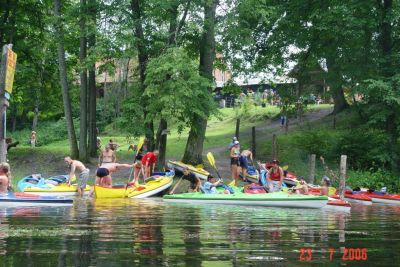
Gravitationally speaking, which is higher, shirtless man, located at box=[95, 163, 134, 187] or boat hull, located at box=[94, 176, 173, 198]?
shirtless man, located at box=[95, 163, 134, 187]

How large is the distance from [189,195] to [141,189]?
7.60 feet

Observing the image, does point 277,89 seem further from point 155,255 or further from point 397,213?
point 155,255

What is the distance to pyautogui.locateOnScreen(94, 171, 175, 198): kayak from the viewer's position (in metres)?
22.3

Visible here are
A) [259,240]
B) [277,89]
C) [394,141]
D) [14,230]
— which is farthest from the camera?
[277,89]

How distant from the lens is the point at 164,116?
2455 cm

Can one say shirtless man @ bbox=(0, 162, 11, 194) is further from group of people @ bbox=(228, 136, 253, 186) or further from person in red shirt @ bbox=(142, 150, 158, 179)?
group of people @ bbox=(228, 136, 253, 186)

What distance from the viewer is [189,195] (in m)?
21.8

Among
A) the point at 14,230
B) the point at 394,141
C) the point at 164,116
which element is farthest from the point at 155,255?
the point at 394,141

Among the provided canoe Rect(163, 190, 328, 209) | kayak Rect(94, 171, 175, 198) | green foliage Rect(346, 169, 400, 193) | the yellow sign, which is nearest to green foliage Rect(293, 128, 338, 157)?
green foliage Rect(346, 169, 400, 193)

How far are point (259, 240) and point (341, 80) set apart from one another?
69.0ft

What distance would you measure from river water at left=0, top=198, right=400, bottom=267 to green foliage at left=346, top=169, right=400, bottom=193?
420 inches

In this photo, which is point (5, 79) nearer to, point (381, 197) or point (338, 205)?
point (338, 205)

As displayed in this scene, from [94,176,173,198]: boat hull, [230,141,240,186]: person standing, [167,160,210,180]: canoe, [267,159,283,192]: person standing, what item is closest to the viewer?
[94,176,173,198]: boat hull

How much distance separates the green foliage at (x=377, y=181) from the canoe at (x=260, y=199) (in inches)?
364
